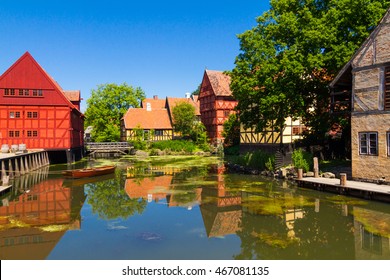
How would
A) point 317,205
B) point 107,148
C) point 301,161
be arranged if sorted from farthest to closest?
point 107,148
point 301,161
point 317,205

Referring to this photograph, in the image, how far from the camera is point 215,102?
5934 cm

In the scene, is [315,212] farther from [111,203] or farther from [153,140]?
[153,140]

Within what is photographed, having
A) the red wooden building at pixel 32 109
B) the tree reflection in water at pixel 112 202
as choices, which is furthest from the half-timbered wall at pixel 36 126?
the tree reflection in water at pixel 112 202

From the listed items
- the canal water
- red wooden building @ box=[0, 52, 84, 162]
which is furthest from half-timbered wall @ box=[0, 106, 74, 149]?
the canal water

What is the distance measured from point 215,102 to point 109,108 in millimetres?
22459

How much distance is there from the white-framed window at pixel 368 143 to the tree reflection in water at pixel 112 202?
1451cm

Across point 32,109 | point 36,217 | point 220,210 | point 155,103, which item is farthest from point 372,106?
point 155,103

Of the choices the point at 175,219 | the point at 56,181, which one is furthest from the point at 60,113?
the point at 175,219

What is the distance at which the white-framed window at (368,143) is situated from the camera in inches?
814

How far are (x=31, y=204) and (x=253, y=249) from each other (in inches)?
567

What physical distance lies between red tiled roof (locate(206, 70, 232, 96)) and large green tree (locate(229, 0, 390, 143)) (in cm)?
3045

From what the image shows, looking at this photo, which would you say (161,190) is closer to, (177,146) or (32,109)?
(32,109)

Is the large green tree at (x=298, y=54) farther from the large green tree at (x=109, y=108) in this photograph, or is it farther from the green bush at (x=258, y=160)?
the large green tree at (x=109, y=108)

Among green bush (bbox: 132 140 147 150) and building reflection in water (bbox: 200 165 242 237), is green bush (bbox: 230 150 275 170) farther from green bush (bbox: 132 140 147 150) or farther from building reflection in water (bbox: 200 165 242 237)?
green bush (bbox: 132 140 147 150)
